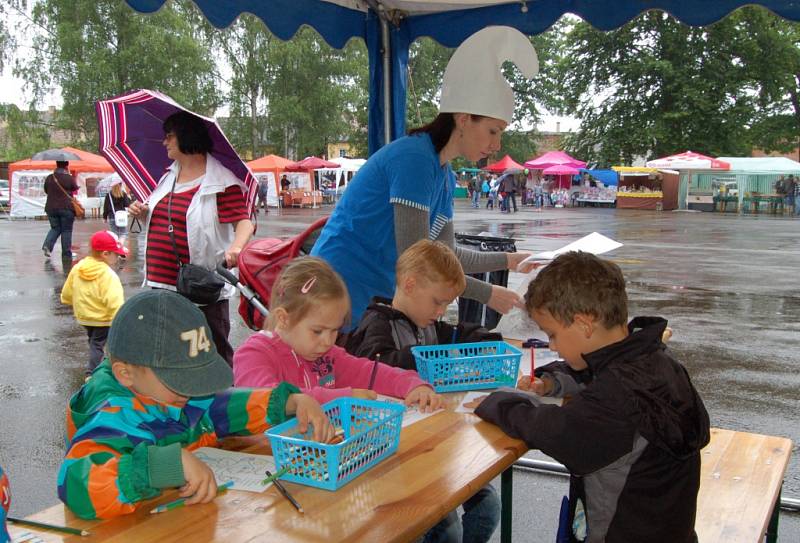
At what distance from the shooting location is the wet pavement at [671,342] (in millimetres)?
4234

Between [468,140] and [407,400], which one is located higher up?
[468,140]

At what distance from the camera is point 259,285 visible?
3.70 metres

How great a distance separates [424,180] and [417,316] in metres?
0.54

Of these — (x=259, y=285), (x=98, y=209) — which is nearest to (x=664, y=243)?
(x=259, y=285)

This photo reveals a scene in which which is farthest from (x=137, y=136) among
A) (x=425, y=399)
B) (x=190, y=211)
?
(x=425, y=399)

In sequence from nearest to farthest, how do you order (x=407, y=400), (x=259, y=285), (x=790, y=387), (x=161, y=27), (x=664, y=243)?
(x=407, y=400), (x=259, y=285), (x=790, y=387), (x=664, y=243), (x=161, y=27)

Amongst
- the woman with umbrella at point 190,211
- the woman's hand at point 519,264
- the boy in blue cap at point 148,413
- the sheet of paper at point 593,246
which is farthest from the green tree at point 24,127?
the boy in blue cap at point 148,413

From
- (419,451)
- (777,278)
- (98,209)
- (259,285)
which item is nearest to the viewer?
(419,451)

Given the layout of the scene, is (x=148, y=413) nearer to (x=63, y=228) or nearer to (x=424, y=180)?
(x=424, y=180)

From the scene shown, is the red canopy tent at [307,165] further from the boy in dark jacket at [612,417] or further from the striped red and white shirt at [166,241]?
the boy in dark jacket at [612,417]

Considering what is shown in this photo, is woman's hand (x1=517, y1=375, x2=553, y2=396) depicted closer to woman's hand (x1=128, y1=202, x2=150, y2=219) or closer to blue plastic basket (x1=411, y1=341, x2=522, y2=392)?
blue plastic basket (x1=411, y1=341, x2=522, y2=392)

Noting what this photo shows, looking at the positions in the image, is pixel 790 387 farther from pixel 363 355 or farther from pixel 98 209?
pixel 98 209

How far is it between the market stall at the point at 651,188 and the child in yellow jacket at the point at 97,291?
109ft

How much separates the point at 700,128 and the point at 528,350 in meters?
41.9
